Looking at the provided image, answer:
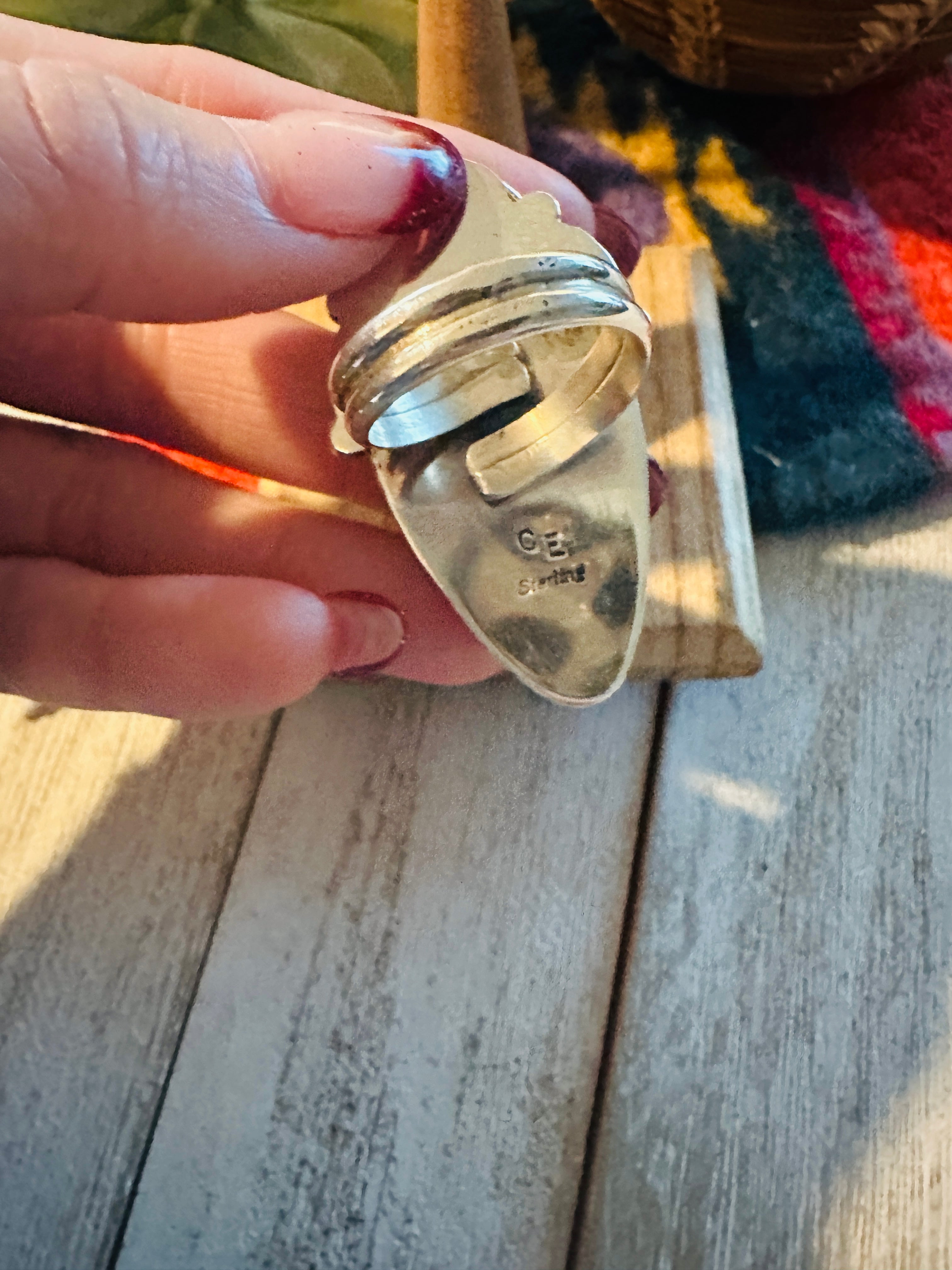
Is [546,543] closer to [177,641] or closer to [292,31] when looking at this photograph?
[177,641]

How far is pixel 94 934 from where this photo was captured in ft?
0.79

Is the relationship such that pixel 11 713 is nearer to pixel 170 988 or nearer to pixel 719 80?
pixel 170 988

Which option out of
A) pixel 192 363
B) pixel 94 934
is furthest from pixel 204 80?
pixel 94 934

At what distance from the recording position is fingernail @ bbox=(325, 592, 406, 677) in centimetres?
22

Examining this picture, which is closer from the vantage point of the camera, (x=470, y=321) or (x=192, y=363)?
(x=470, y=321)

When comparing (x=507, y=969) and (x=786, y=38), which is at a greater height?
(x=786, y=38)

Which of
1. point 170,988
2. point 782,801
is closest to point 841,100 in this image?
point 782,801

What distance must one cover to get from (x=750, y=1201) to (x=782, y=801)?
9 centimetres

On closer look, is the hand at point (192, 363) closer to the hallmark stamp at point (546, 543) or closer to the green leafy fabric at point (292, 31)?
the hallmark stamp at point (546, 543)

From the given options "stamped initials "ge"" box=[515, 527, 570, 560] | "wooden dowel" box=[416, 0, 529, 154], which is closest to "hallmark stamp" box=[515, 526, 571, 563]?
"stamped initials "ge"" box=[515, 527, 570, 560]

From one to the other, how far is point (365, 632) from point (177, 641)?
41mm

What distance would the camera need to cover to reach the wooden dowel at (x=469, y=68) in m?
0.26

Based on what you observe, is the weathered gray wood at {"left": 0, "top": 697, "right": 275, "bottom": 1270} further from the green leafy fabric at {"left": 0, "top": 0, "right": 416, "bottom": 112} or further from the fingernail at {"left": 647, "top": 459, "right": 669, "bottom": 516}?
the green leafy fabric at {"left": 0, "top": 0, "right": 416, "bottom": 112}

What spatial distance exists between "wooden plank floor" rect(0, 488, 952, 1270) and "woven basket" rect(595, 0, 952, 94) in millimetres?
131
